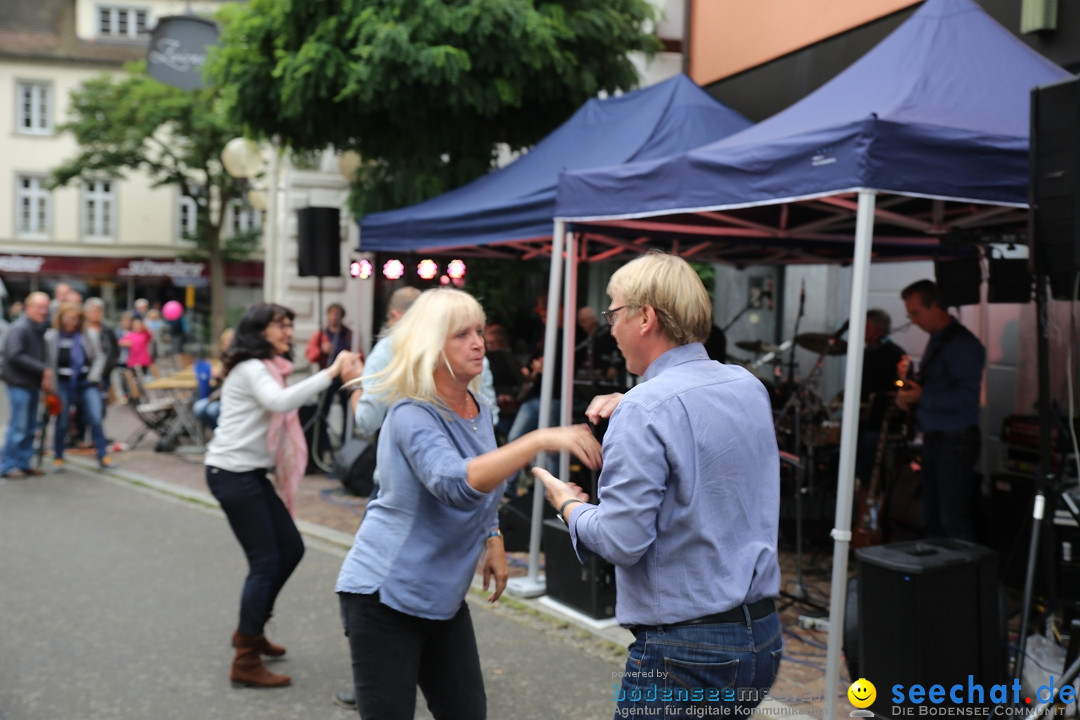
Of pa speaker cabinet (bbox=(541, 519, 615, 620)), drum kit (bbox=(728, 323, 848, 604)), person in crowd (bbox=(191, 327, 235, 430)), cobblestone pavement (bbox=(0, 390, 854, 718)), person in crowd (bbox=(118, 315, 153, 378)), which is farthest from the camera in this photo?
person in crowd (bbox=(118, 315, 153, 378))

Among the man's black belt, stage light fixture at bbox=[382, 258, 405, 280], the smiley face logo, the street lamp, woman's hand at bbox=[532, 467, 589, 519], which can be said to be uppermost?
the street lamp

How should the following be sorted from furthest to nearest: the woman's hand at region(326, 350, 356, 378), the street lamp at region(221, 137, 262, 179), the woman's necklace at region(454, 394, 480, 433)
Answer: the street lamp at region(221, 137, 262, 179) < the woman's hand at region(326, 350, 356, 378) < the woman's necklace at region(454, 394, 480, 433)

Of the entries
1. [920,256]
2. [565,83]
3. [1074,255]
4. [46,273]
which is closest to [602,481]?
[1074,255]

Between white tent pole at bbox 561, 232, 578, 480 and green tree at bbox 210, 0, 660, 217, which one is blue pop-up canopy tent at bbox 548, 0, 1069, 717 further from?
green tree at bbox 210, 0, 660, 217

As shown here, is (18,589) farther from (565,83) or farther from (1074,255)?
(565,83)

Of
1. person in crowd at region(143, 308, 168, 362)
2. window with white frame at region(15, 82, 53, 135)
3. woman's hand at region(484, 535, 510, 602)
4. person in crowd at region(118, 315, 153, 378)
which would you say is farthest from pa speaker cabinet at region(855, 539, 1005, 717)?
window with white frame at region(15, 82, 53, 135)

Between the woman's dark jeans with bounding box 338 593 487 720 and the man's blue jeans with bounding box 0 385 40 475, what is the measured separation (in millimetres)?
8718

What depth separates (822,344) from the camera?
7246 mm

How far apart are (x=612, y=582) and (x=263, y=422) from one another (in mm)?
2181

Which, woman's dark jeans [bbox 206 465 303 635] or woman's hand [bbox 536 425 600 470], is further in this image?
woman's dark jeans [bbox 206 465 303 635]

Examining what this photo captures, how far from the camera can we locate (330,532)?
25.6ft

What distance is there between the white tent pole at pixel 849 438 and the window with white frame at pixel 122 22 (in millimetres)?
36053

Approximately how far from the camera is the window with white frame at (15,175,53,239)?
34.9 meters

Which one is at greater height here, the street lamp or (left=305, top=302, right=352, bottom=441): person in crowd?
the street lamp
